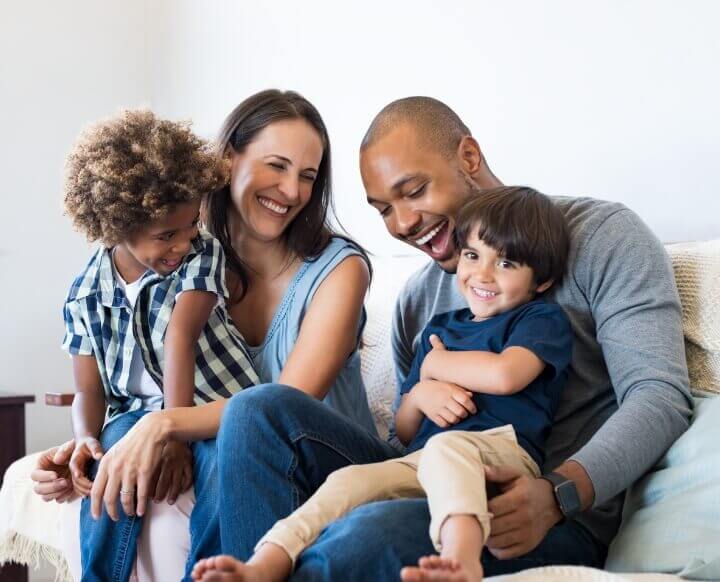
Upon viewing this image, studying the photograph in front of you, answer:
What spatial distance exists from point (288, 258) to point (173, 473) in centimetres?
51

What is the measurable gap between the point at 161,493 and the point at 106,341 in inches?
13.7

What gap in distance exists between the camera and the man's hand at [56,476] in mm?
1621

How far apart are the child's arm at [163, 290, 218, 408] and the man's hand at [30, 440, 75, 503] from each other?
0.72ft

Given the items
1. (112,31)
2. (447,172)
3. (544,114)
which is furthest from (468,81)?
(112,31)

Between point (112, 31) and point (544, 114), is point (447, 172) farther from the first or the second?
point (112, 31)

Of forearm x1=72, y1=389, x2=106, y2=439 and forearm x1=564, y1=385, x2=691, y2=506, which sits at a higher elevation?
forearm x1=564, y1=385, x2=691, y2=506

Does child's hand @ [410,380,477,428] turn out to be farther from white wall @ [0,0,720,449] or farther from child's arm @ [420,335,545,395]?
white wall @ [0,0,720,449]

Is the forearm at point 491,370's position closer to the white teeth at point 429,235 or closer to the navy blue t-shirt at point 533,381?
the navy blue t-shirt at point 533,381

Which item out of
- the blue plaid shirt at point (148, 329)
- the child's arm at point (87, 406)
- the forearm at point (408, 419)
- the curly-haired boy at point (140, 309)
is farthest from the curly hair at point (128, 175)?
the forearm at point (408, 419)

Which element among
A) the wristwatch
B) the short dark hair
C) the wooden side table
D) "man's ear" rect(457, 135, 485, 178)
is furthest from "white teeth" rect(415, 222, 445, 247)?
the wooden side table

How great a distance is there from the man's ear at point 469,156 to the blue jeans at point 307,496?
576 mm

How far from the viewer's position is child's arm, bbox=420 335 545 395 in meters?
1.26

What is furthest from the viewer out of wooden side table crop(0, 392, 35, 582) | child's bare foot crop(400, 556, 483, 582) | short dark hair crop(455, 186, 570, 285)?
wooden side table crop(0, 392, 35, 582)

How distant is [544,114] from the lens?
2.13 metres
